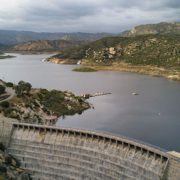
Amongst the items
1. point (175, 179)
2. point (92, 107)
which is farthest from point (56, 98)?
point (175, 179)

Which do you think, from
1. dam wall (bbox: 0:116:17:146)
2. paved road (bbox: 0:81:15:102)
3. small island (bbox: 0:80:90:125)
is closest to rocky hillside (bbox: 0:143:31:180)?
dam wall (bbox: 0:116:17:146)

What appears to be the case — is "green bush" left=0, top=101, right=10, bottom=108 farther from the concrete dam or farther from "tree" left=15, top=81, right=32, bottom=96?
the concrete dam

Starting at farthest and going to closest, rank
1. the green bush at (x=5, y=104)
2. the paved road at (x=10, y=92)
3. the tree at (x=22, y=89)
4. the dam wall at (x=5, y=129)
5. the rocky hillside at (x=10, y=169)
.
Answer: the tree at (x=22, y=89) → the paved road at (x=10, y=92) → the green bush at (x=5, y=104) → the dam wall at (x=5, y=129) → the rocky hillside at (x=10, y=169)

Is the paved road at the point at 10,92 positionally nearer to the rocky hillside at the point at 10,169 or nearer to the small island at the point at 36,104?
the small island at the point at 36,104

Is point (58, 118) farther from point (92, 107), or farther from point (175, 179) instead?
point (175, 179)

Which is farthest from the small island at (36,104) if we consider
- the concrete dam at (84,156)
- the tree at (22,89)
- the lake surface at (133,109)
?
the concrete dam at (84,156)

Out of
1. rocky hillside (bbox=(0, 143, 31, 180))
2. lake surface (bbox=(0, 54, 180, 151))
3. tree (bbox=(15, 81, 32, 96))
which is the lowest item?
lake surface (bbox=(0, 54, 180, 151))

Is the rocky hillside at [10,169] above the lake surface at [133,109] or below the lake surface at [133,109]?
above

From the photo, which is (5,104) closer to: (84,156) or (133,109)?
(84,156)
